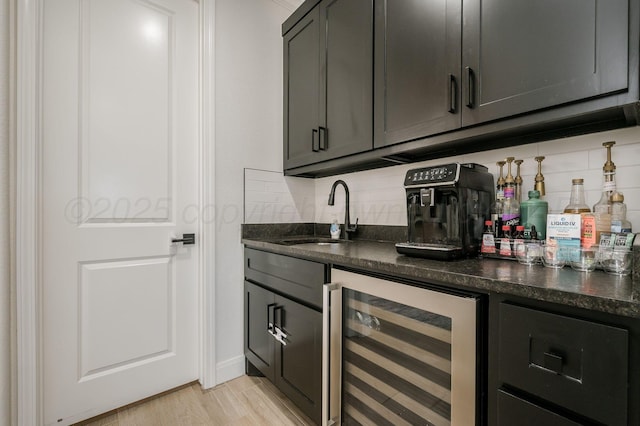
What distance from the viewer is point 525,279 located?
756 millimetres

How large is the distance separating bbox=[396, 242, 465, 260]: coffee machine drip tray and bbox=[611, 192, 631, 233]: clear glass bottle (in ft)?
1.52

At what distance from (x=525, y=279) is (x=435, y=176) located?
0.50 m

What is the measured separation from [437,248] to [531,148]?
25.1 inches

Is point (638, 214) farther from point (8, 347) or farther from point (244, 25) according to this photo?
point (8, 347)

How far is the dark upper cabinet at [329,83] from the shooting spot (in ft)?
5.03

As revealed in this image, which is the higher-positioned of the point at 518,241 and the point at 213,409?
the point at 518,241

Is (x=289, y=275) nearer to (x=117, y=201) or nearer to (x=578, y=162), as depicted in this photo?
(x=117, y=201)

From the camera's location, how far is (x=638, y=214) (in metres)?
1.00

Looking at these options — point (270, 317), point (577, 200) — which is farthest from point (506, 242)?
point (270, 317)

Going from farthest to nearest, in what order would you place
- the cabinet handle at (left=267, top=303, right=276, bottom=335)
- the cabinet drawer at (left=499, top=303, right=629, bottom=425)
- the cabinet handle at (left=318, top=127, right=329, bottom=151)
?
1. the cabinet handle at (left=318, top=127, right=329, bottom=151)
2. the cabinet handle at (left=267, top=303, right=276, bottom=335)
3. the cabinet drawer at (left=499, top=303, right=629, bottom=425)

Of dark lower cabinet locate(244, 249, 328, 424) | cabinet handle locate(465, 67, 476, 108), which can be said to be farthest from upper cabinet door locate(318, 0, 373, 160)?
dark lower cabinet locate(244, 249, 328, 424)

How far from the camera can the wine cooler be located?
846 mm

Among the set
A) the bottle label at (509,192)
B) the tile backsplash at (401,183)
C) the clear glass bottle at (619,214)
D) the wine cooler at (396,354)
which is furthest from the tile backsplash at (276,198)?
the clear glass bottle at (619,214)

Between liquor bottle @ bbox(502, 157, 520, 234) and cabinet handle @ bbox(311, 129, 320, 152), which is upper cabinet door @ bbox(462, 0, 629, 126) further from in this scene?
cabinet handle @ bbox(311, 129, 320, 152)
